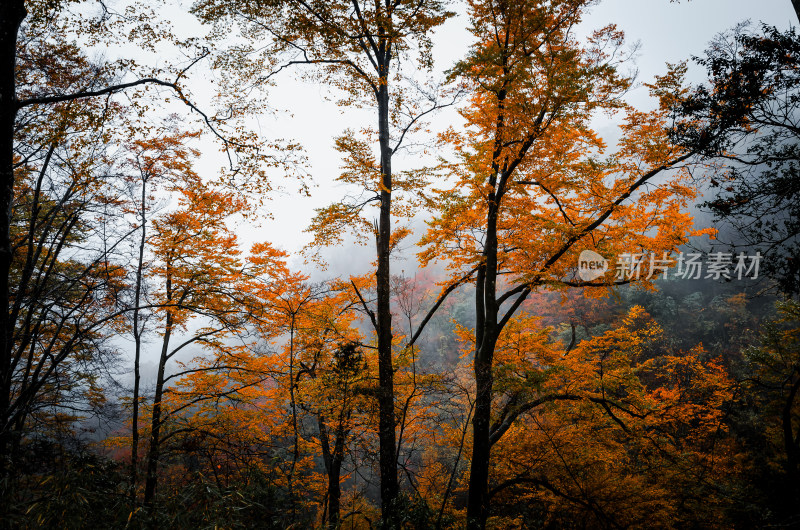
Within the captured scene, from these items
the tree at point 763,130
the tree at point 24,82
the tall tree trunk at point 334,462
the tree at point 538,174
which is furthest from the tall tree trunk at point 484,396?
the tree at point 24,82

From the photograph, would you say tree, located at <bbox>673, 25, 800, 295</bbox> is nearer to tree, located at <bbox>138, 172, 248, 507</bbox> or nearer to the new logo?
the new logo

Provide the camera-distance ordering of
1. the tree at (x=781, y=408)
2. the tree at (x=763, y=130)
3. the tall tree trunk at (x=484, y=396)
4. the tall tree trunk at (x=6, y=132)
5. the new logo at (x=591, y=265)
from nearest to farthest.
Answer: the tall tree trunk at (x=6, y=132) < the tree at (x=763, y=130) < the new logo at (x=591, y=265) < the tall tree trunk at (x=484, y=396) < the tree at (x=781, y=408)

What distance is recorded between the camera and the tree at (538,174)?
5254mm

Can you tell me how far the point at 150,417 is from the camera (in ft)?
25.1

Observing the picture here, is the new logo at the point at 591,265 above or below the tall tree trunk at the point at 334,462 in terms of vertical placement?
above

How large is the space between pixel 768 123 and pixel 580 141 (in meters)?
2.68

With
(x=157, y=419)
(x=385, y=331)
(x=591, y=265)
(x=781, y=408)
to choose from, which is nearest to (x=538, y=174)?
(x=591, y=265)

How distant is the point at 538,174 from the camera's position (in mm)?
6125

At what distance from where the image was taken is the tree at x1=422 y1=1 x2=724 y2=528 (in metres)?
5.25

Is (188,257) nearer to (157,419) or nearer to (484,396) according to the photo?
(157,419)

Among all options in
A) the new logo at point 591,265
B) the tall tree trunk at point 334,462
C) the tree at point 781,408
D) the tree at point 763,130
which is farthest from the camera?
the tall tree trunk at point 334,462

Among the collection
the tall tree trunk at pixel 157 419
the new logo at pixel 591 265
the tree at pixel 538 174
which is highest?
the tree at pixel 538 174

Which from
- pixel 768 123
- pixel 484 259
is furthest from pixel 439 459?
pixel 768 123

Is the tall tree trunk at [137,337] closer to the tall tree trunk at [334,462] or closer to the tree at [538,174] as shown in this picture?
the tall tree trunk at [334,462]
